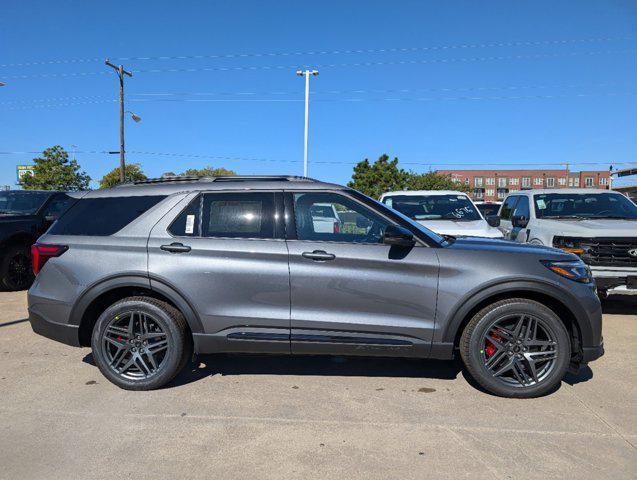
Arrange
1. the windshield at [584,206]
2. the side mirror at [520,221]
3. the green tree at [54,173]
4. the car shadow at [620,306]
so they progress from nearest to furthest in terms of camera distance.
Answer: the car shadow at [620,306] < the windshield at [584,206] < the side mirror at [520,221] < the green tree at [54,173]

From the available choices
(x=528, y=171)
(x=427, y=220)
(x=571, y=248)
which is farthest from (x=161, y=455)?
(x=528, y=171)

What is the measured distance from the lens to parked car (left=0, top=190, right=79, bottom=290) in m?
7.78

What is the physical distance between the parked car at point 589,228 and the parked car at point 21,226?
7729 mm

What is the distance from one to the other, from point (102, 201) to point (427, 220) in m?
5.67

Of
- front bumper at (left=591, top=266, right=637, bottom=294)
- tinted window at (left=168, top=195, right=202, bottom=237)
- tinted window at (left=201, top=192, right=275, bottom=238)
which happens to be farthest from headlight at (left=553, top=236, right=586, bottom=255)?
tinted window at (left=168, top=195, right=202, bottom=237)

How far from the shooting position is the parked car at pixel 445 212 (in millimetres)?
7734

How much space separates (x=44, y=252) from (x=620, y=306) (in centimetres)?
792

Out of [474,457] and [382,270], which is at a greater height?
[382,270]

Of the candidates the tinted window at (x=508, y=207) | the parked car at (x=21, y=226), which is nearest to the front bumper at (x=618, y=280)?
the tinted window at (x=508, y=207)

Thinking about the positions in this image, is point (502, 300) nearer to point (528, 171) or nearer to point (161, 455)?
point (161, 455)

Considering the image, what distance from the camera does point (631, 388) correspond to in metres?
3.92

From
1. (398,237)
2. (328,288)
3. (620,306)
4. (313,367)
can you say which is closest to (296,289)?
(328,288)

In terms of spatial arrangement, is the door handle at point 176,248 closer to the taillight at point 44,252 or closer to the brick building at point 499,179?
the taillight at point 44,252

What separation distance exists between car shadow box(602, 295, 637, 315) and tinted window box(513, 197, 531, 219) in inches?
72.1
